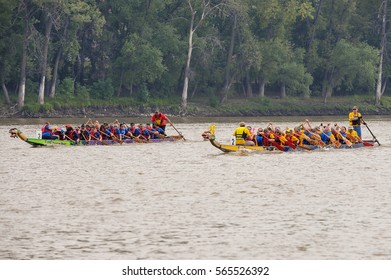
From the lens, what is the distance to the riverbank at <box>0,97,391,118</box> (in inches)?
3305

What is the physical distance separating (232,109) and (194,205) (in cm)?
6322

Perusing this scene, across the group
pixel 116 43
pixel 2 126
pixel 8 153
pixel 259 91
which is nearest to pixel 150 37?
pixel 116 43

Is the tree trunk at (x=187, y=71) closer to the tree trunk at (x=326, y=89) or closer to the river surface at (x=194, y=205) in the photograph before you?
the tree trunk at (x=326, y=89)

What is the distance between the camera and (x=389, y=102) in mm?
104500

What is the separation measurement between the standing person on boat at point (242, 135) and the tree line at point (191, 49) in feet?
113

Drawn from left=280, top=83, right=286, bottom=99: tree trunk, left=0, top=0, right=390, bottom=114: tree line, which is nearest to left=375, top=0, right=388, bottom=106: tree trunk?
left=0, top=0, right=390, bottom=114: tree line

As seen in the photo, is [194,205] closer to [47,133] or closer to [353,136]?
[47,133]

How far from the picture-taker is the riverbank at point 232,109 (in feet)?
275

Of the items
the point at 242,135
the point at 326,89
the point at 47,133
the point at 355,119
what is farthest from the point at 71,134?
the point at 326,89

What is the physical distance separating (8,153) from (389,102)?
192 feet

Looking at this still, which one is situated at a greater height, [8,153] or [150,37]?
[150,37]

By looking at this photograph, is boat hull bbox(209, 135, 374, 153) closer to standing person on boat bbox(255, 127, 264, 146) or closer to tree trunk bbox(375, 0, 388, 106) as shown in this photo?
standing person on boat bbox(255, 127, 264, 146)

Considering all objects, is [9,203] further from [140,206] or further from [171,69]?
[171,69]

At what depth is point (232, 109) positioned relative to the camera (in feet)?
316
